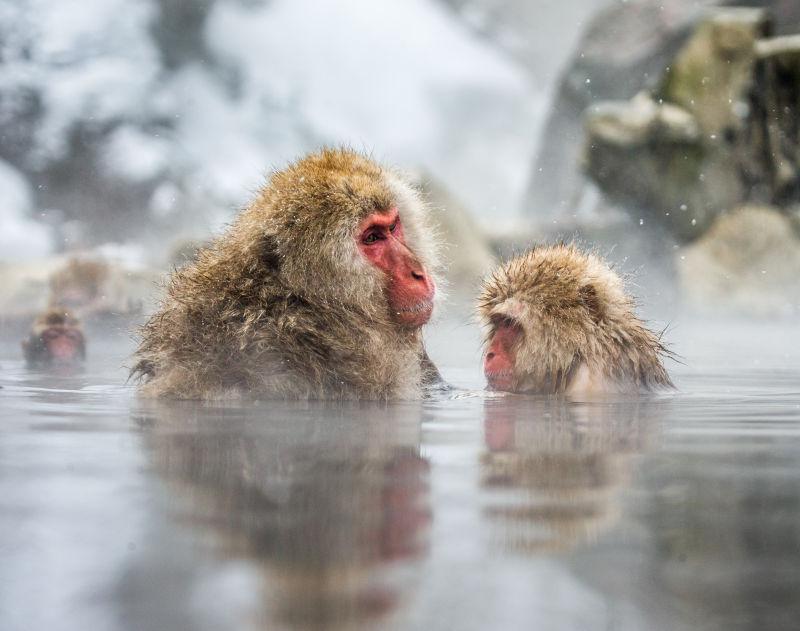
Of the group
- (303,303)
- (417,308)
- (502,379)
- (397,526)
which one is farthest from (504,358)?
(397,526)

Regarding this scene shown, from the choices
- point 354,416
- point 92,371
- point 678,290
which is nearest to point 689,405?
point 354,416

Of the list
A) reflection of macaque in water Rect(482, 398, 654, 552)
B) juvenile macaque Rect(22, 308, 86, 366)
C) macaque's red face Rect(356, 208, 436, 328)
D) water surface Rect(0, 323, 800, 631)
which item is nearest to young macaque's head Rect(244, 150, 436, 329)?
macaque's red face Rect(356, 208, 436, 328)

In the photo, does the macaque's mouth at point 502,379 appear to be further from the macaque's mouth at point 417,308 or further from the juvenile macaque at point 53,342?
the juvenile macaque at point 53,342

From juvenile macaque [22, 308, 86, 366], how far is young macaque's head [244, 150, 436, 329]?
293 cm

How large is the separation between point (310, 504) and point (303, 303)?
1952 mm

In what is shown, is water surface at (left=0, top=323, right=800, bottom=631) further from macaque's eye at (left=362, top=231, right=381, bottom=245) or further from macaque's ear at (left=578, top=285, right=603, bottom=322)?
macaque's ear at (left=578, top=285, right=603, bottom=322)

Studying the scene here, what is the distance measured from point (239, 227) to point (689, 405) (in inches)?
60.1

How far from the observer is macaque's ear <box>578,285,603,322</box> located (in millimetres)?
3670

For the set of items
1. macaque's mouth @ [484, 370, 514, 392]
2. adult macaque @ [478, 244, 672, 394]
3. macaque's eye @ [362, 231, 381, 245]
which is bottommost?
macaque's mouth @ [484, 370, 514, 392]

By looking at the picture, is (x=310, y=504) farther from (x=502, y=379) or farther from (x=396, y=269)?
(x=502, y=379)

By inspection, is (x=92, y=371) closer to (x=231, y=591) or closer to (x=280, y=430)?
(x=280, y=430)

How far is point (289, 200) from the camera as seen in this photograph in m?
3.30

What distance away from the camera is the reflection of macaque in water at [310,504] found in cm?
96

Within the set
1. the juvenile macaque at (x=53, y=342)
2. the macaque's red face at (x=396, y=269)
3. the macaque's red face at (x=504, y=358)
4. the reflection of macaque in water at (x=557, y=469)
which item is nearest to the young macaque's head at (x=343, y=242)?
the macaque's red face at (x=396, y=269)
